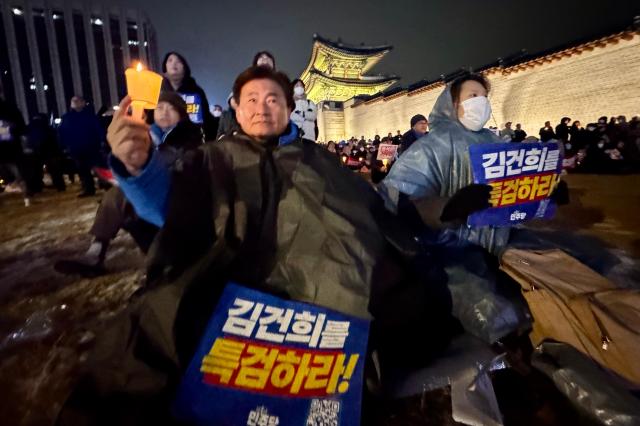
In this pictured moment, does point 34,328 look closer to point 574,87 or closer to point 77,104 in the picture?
point 77,104

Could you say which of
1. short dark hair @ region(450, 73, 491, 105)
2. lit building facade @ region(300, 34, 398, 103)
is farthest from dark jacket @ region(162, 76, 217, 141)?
lit building facade @ region(300, 34, 398, 103)

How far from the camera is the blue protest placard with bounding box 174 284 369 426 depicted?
117 centimetres

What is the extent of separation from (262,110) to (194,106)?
308cm

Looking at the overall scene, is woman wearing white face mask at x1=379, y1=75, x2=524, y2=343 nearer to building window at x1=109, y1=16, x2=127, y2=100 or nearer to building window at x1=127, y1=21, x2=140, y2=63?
building window at x1=109, y1=16, x2=127, y2=100

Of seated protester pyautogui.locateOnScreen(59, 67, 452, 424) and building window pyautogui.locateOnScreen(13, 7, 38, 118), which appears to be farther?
building window pyautogui.locateOnScreen(13, 7, 38, 118)

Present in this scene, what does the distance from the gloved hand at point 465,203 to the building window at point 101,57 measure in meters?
50.5

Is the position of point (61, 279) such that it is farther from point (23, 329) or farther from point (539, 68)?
point (539, 68)

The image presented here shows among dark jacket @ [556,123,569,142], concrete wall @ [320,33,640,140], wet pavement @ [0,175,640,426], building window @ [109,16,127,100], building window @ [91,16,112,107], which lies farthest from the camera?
building window @ [109,16,127,100]

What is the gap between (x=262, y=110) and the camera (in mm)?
1509

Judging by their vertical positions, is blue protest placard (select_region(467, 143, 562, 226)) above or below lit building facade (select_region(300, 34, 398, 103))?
below

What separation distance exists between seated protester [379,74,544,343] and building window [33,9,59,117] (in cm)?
5041

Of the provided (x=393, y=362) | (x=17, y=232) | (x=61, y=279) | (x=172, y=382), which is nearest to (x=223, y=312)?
(x=172, y=382)

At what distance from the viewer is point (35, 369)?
168 cm

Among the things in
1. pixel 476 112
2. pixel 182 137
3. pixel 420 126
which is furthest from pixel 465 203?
pixel 420 126
